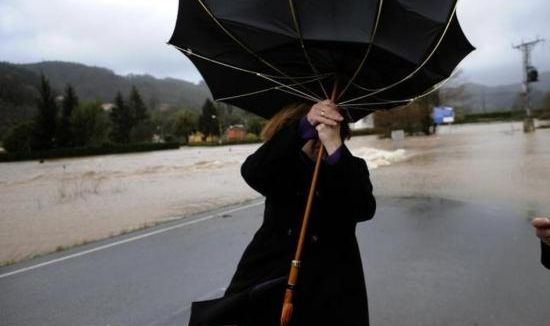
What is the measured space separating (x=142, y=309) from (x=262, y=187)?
3109 mm

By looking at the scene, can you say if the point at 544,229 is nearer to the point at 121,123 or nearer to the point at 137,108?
the point at 121,123

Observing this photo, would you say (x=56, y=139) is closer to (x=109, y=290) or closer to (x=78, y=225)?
(x=78, y=225)

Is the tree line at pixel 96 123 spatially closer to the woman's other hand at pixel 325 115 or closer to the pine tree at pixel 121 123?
the pine tree at pixel 121 123

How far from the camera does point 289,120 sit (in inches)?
89.4

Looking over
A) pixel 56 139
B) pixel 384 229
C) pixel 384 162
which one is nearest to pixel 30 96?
pixel 56 139

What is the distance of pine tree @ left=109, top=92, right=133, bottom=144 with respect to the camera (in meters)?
109

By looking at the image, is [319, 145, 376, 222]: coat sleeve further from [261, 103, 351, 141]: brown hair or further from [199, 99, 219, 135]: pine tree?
[199, 99, 219, 135]: pine tree

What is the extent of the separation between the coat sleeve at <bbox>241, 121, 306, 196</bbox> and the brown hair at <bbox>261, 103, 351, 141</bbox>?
0.38 feet

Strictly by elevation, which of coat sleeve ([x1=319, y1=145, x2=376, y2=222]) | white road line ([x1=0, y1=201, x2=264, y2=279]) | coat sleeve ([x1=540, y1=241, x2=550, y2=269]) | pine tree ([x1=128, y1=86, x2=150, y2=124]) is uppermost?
pine tree ([x1=128, y1=86, x2=150, y2=124])

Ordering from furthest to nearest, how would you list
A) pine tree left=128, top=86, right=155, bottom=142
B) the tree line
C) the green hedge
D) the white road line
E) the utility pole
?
pine tree left=128, top=86, right=155, bottom=142, the tree line, the green hedge, the utility pole, the white road line

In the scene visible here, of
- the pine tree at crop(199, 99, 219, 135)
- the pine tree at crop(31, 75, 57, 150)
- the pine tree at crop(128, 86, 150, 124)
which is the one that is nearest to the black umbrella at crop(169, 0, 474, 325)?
the pine tree at crop(31, 75, 57, 150)

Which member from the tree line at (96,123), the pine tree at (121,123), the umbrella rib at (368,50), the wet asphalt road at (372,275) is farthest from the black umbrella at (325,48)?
the pine tree at (121,123)

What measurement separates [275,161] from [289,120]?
322 millimetres

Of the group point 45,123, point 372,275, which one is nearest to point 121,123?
point 45,123
